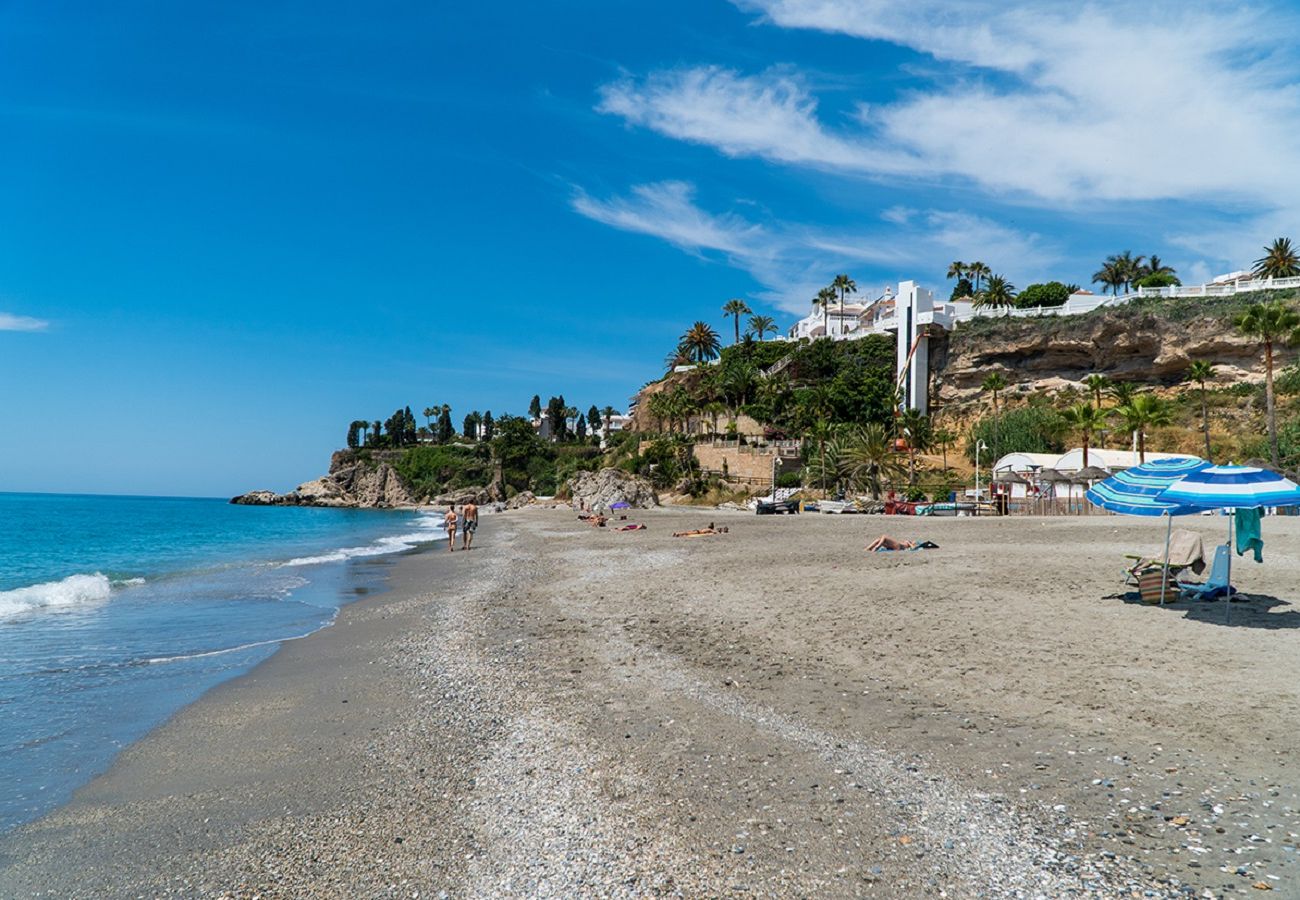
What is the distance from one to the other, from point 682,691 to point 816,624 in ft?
11.5

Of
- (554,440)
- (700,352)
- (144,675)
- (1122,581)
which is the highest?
(700,352)

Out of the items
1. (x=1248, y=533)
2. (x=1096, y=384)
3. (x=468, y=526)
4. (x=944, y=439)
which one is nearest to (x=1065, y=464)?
(x=1096, y=384)

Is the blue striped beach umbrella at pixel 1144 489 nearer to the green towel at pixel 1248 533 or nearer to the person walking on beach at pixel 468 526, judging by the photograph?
the green towel at pixel 1248 533

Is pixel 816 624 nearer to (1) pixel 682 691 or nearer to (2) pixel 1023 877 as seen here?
(1) pixel 682 691

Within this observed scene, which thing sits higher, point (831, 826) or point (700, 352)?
point (700, 352)

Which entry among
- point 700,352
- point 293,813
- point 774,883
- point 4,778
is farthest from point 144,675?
point 700,352

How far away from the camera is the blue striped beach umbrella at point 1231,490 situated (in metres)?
9.09

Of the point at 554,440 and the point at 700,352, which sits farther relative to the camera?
the point at 554,440

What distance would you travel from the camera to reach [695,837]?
14.7 feet

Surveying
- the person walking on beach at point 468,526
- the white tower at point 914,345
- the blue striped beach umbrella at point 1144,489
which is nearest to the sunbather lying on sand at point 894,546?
the blue striped beach umbrella at point 1144,489

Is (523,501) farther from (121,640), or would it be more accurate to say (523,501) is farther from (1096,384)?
(121,640)

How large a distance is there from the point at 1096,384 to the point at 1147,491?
49.5 meters

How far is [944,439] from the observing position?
61781 millimetres

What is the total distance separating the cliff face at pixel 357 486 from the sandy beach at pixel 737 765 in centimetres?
10960
